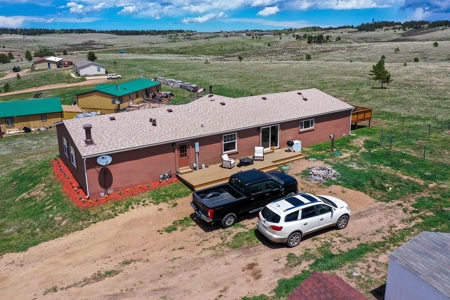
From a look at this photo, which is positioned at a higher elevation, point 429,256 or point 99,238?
point 429,256

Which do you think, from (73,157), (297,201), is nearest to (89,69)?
(73,157)

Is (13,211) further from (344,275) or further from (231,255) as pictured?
(344,275)

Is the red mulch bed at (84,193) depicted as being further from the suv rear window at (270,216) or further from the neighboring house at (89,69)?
the neighboring house at (89,69)

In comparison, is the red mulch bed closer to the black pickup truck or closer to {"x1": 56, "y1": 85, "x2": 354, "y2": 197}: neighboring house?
{"x1": 56, "y1": 85, "x2": 354, "y2": 197}: neighboring house

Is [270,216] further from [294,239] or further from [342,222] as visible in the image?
[342,222]

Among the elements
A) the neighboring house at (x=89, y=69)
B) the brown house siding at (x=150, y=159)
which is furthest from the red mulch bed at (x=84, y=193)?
the neighboring house at (x=89, y=69)

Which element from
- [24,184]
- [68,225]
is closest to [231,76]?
[24,184]
